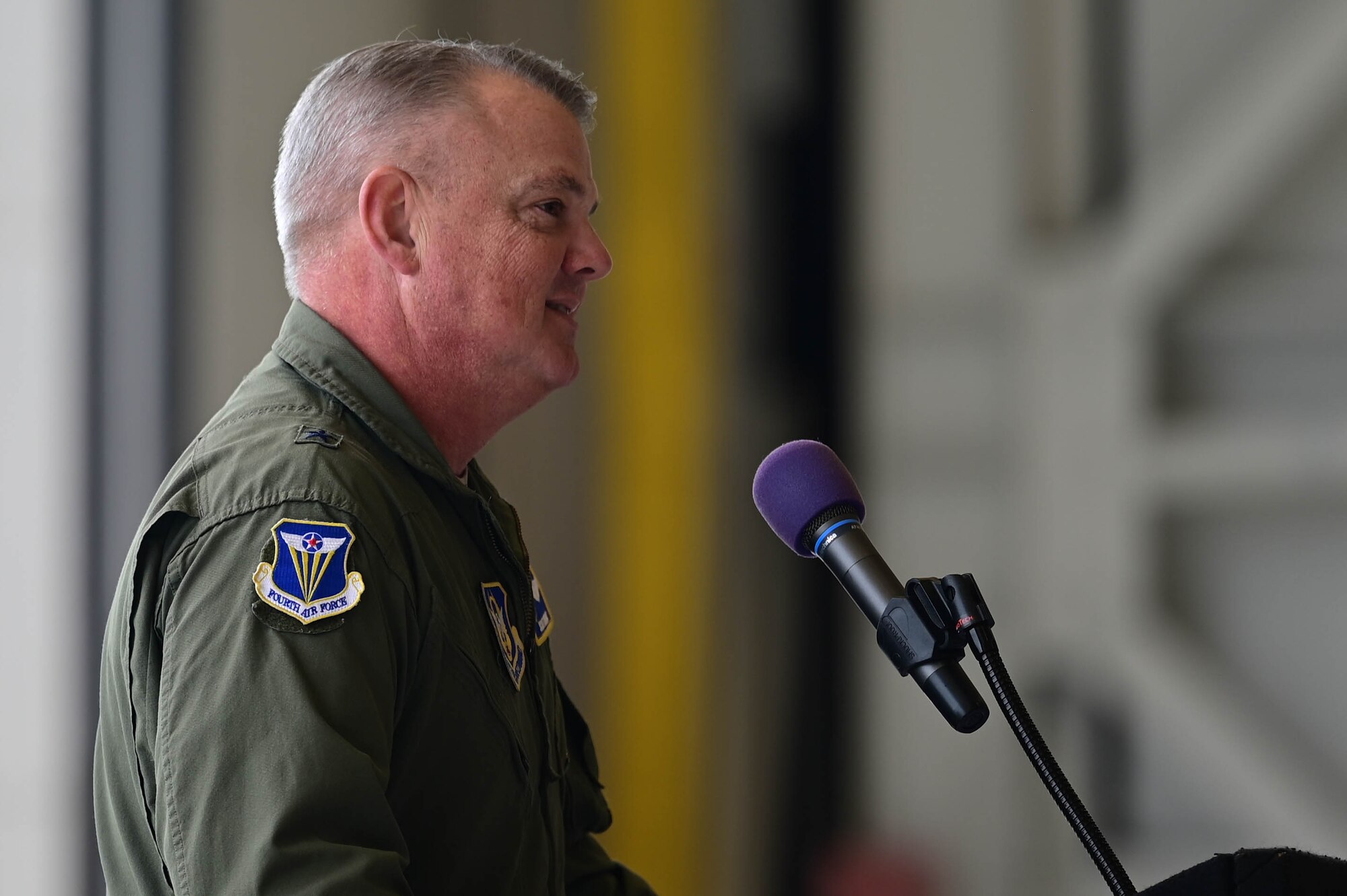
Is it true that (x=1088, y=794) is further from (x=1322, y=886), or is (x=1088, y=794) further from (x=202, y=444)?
(x=202, y=444)

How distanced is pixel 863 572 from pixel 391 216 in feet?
2.15

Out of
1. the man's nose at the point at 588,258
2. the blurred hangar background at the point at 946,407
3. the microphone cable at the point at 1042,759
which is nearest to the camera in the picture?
the microphone cable at the point at 1042,759

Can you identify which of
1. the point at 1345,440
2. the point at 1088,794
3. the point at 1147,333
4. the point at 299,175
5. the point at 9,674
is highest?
the point at 299,175

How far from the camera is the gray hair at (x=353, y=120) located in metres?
1.37

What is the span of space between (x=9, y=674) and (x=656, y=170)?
1907 millimetres

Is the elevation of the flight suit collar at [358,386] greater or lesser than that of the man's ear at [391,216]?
lesser

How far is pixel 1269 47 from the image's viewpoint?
298 cm

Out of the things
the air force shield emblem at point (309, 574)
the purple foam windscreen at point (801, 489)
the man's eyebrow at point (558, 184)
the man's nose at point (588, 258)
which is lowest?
the air force shield emblem at point (309, 574)

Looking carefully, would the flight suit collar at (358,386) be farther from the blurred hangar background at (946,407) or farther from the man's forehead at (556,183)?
the blurred hangar background at (946,407)

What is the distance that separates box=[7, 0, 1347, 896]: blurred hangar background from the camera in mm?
3004

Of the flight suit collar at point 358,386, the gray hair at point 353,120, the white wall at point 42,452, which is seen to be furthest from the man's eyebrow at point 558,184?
the white wall at point 42,452

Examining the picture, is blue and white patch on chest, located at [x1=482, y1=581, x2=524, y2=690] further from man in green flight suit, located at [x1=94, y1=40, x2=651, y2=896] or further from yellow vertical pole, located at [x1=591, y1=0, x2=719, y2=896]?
yellow vertical pole, located at [x1=591, y1=0, x2=719, y2=896]

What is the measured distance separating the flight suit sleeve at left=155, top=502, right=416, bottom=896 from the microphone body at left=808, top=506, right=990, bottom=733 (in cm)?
41

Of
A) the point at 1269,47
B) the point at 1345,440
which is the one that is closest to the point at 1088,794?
the point at 1345,440
